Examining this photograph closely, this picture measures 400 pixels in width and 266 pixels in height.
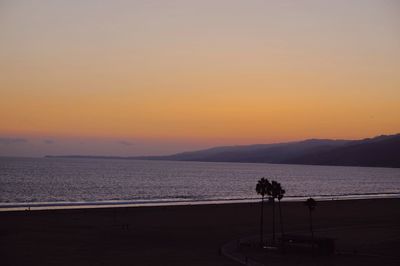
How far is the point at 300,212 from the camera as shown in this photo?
61.7 metres

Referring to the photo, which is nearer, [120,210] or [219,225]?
[219,225]

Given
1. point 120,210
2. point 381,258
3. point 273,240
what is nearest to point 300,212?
point 120,210

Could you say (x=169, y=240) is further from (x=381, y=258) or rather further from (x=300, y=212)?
(x=300, y=212)

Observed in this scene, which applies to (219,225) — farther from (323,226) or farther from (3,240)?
(3,240)

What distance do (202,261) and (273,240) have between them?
786 centimetres

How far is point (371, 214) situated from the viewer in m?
61.2

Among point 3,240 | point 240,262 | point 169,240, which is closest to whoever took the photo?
point 240,262

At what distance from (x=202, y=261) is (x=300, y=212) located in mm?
33515

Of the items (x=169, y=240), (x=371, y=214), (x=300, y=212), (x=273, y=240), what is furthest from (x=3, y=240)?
(x=371, y=214)

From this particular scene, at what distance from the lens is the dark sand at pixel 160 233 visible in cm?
3102

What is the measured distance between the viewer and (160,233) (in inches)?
1688

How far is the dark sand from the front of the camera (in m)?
31.0

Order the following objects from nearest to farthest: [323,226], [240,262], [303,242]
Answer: [240,262] < [303,242] < [323,226]

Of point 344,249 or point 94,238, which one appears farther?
point 94,238
